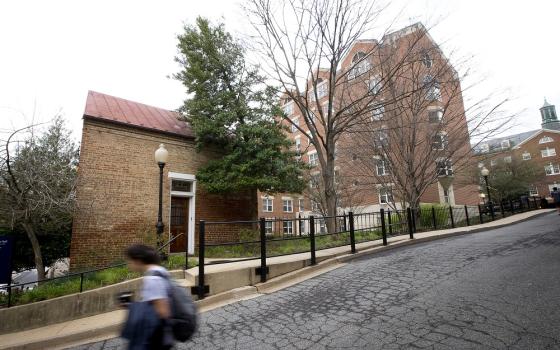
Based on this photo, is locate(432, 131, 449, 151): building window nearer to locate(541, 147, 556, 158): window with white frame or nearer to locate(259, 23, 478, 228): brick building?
locate(259, 23, 478, 228): brick building

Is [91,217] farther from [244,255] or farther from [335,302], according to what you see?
[335,302]

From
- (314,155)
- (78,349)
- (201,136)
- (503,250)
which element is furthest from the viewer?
(314,155)

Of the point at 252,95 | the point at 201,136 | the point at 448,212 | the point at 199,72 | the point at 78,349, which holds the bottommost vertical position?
the point at 78,349

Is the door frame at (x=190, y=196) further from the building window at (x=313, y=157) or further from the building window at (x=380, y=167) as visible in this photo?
the building window at (x=313, y=157)

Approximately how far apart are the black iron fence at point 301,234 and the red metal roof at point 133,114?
4.99m

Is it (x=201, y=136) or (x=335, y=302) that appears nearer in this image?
(x=335, y=302)

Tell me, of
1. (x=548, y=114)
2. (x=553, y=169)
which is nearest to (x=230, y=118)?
(x=553, y=169)

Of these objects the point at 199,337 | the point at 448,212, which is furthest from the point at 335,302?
the point at 448,212

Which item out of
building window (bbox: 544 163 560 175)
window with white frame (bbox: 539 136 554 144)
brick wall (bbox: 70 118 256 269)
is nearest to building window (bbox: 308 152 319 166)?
brick wall (bbox: 70 118 256 269)

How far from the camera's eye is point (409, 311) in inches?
165

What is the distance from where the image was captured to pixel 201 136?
13133mm

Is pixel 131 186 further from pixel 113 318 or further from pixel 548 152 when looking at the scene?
pixel 548 152

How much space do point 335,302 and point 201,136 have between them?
399 inches

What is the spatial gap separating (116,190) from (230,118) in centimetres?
547
